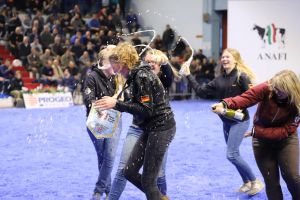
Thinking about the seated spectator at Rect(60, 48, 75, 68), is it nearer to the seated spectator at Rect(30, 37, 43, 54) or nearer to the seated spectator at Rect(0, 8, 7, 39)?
the seated spectator at Rect(30, 37, 43, 54)

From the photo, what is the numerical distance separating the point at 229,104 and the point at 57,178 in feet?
11.4

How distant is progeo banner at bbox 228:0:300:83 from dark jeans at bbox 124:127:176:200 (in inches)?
691

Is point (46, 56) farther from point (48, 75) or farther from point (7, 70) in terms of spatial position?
point (7, 70)

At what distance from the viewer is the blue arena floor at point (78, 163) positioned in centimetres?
724

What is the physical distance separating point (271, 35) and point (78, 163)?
1501 cm

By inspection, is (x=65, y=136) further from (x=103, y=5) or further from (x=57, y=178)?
(x=103, y=5)

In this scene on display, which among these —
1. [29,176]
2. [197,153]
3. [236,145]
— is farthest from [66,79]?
[236,145]

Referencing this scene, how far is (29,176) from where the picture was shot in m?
8.23

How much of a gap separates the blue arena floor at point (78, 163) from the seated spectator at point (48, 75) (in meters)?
5.65

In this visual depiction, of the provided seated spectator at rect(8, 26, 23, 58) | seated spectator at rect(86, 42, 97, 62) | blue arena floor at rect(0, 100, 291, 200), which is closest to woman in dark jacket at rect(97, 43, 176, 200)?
blue arena floor at rect(0, 100, 291, 200)

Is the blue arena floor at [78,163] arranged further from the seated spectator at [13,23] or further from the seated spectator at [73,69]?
the seated spectator at [13,23]

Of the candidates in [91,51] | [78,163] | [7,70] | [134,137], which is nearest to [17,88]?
[7,70]

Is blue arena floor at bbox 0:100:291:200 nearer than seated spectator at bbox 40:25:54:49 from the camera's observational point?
Yes

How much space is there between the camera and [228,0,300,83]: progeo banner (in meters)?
22.2
